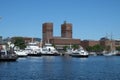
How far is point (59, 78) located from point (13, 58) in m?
58.3

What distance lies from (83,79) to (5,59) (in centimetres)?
5739

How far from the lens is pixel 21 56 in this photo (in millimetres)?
175500

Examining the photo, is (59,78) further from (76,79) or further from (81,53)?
(81,53)

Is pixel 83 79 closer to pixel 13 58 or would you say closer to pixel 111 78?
pixel 111 78

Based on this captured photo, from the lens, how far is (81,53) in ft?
620

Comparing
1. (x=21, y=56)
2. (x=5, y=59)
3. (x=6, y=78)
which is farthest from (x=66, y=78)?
(x=21, y=56)

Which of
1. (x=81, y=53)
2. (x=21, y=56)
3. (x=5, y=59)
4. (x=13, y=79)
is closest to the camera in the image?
(x=13, y=79)

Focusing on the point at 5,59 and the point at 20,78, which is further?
the point at 5,59

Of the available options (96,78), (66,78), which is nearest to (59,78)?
(66,78)

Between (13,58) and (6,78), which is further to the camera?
(13,58)

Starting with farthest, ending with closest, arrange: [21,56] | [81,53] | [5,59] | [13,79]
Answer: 1. [81,53]
2. [21,56]
3. [5,59]
4. [13,79]

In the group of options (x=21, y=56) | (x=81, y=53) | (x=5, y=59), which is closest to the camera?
(x=5, y=59)

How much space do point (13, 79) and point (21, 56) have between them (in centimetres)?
11657

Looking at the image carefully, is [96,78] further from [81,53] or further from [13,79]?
[81,53]
